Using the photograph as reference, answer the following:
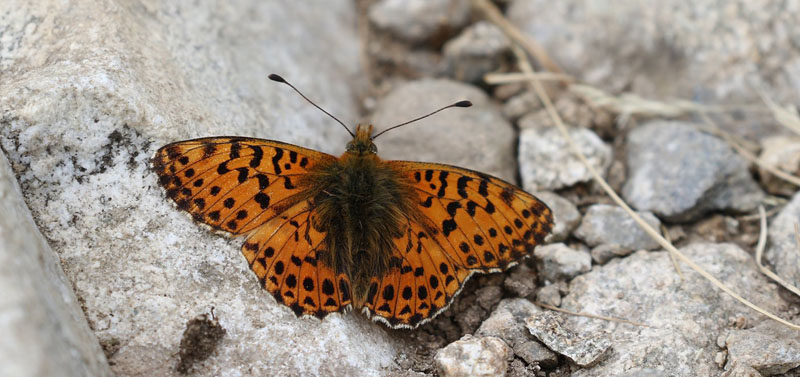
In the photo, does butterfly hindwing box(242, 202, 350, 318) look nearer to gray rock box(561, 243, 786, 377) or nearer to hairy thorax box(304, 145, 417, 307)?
hairy thorax box(304, 145, 417, 307)

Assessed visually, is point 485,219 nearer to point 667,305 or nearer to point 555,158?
point 667,305

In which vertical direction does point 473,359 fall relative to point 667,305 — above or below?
above

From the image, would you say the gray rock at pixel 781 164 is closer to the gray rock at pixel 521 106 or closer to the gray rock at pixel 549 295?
the gray rock at pixel 521 106

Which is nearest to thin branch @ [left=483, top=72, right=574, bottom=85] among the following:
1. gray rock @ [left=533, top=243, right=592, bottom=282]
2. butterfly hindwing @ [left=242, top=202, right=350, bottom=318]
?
gray rock @ [left=533, top=243, right=592, bottom=282]

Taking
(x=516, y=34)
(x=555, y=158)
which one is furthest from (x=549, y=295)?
(x=516, y=34)

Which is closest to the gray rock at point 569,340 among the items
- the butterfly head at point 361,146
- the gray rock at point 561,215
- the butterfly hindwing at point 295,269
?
the gray rock at point 561,215

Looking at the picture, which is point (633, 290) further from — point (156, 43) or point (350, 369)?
point (156, 43)
